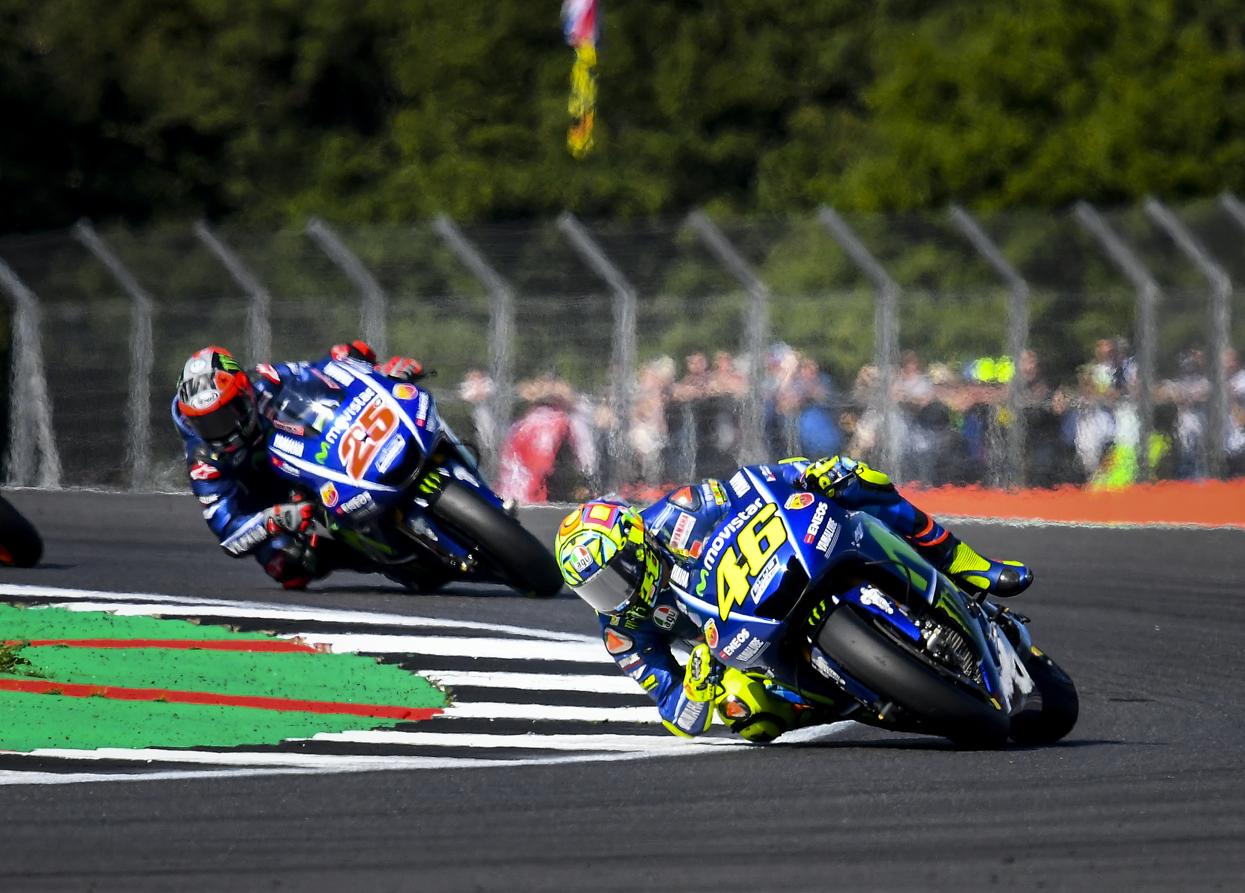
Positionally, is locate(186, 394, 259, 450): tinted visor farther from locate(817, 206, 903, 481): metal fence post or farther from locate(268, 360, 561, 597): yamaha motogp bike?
locate(817, 206, 903, 481): metal fence post

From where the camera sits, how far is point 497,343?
73.9ft

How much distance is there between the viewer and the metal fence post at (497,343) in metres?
22.1

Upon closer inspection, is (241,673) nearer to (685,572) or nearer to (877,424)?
(685,572)

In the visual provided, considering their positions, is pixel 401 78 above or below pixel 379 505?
above

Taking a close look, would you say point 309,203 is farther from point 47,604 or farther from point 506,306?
point 47,604

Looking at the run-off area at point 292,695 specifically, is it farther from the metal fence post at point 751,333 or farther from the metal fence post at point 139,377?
the metal fence post at point 139,377

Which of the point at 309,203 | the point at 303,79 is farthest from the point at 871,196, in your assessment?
the point at 303,79

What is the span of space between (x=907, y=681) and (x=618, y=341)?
14.0m

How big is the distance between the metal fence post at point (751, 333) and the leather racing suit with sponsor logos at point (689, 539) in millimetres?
12196

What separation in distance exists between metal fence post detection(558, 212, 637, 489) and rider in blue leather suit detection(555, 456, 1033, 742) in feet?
41.0

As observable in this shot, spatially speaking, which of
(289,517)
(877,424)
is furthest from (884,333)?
(289,517)

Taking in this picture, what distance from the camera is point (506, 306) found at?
882 inches

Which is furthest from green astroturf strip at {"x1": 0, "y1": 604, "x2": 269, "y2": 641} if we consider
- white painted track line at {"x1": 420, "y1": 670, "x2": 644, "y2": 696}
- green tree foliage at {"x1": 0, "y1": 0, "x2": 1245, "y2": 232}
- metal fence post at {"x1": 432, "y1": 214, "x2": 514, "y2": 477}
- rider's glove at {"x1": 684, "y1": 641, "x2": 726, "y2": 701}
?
green tree foliage at {"x1": 0, "y1": 0, "x2": 1245, "y2": 232}

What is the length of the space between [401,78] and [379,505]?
29588 mm
